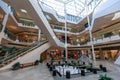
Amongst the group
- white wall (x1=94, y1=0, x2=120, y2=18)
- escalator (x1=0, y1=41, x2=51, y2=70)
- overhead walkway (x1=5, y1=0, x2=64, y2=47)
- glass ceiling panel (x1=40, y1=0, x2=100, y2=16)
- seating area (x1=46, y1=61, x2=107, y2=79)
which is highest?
glass ceiling panel (x1=40, y1=0, x2=100, y2=16)

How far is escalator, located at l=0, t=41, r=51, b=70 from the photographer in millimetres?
12775

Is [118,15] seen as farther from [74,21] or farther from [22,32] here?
[22,32]

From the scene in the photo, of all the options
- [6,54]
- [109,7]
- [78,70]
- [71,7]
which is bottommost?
[78,70]

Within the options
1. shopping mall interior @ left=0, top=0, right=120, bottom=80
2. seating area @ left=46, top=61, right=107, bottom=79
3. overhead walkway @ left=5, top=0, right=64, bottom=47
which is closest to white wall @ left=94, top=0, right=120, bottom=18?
shopping mall interior @ left=0, top=0, right=120, bottom=80

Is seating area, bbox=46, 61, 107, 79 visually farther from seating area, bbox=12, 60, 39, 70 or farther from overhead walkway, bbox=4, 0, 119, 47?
overhead walkway, bbox=4, 0, 119, 47

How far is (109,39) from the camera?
1786 cm

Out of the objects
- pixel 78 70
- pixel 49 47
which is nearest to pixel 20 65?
pixel 78 70

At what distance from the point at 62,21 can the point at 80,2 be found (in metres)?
7.23

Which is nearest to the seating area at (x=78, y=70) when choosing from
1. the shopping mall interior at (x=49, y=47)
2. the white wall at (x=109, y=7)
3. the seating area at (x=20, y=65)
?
the shopping mall interior at (x=49, y=47)

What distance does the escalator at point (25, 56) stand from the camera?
1277 cm

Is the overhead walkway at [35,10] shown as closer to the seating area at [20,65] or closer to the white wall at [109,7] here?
the seating area at [20,65]

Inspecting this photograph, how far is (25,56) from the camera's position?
49.3 feet

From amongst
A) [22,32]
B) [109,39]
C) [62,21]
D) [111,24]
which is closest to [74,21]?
[62,21]

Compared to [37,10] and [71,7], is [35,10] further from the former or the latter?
[71,7]
